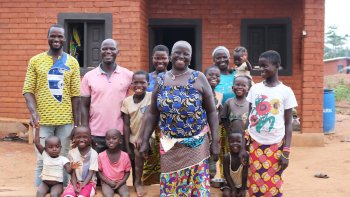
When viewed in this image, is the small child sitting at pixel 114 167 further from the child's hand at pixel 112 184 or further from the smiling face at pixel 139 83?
the smiling face at pixel 139 83

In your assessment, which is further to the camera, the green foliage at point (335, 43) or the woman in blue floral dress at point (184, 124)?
the green foliage at point (335, 43)

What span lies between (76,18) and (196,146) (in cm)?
507

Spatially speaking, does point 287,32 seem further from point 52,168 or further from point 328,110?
point 52,168

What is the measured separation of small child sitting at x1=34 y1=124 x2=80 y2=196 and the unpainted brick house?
3.55 meters

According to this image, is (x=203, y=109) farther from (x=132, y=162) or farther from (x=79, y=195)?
(x=79, y=195)

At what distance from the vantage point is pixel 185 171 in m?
2.63

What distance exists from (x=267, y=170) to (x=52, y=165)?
204cm

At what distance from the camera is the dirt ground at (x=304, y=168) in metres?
4.36

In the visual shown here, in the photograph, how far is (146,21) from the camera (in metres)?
7.33

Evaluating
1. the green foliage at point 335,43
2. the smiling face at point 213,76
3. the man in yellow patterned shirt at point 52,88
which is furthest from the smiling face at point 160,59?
the green foliage at point 335,43

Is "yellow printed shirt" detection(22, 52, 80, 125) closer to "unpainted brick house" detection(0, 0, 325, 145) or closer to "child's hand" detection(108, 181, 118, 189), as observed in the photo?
"child's hand" detection(108, 181, 118, 189)

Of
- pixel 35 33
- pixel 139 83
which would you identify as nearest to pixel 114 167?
pixel 139 83

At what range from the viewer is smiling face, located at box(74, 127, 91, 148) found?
3.20 metres

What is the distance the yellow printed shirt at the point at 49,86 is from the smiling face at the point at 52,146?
0.61ft
